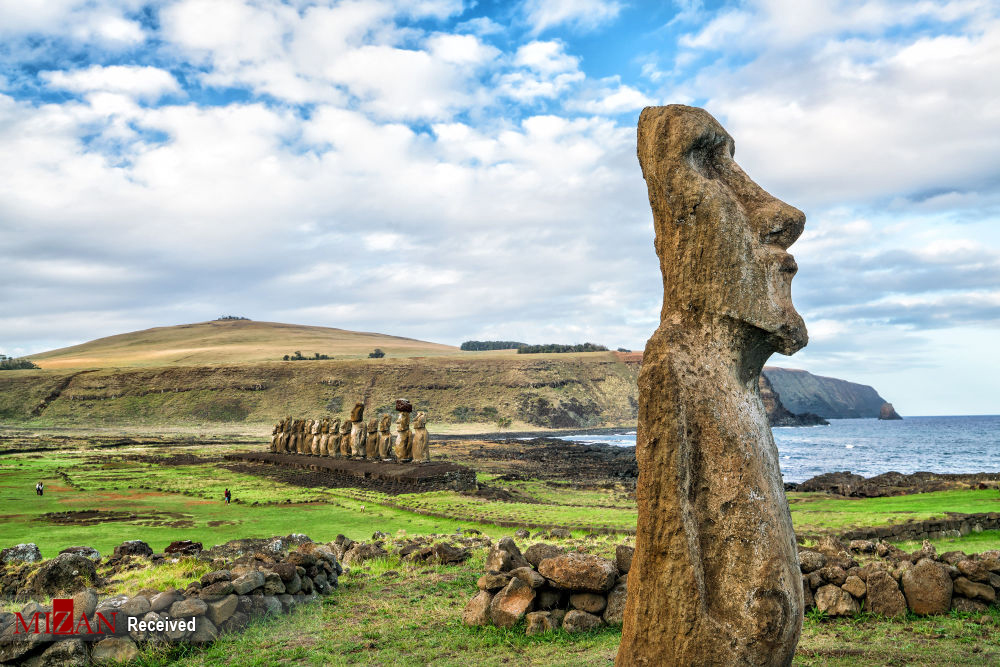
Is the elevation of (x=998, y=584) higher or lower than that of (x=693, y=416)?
lower

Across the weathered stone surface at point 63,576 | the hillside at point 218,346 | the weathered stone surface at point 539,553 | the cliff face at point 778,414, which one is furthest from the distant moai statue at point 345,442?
the cliff face at point 778,414

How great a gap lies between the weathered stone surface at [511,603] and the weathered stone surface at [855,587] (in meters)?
3.69

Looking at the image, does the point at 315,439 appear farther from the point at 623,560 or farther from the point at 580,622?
the point at 580,622

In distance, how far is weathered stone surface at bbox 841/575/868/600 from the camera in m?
8.09

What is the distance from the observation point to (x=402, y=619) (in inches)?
337

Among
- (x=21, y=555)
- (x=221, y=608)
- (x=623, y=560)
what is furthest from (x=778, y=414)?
(x=221, y=608)

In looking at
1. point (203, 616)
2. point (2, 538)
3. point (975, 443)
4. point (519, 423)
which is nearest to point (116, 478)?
point (2, 538)

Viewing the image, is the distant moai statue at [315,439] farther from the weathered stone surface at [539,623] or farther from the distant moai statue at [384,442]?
the weathered stone surface at [539,623]

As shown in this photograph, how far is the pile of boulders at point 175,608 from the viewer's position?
7.09m

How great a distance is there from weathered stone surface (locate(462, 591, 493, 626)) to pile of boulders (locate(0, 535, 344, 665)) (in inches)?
97.3

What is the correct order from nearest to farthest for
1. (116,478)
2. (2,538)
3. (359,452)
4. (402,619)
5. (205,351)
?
(402,619)
(2,538)
(116,478)
(359,452)
(205,351)

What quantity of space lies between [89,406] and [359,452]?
8268cm

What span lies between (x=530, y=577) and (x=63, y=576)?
22.4ft

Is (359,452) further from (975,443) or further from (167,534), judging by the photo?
(975,443)
